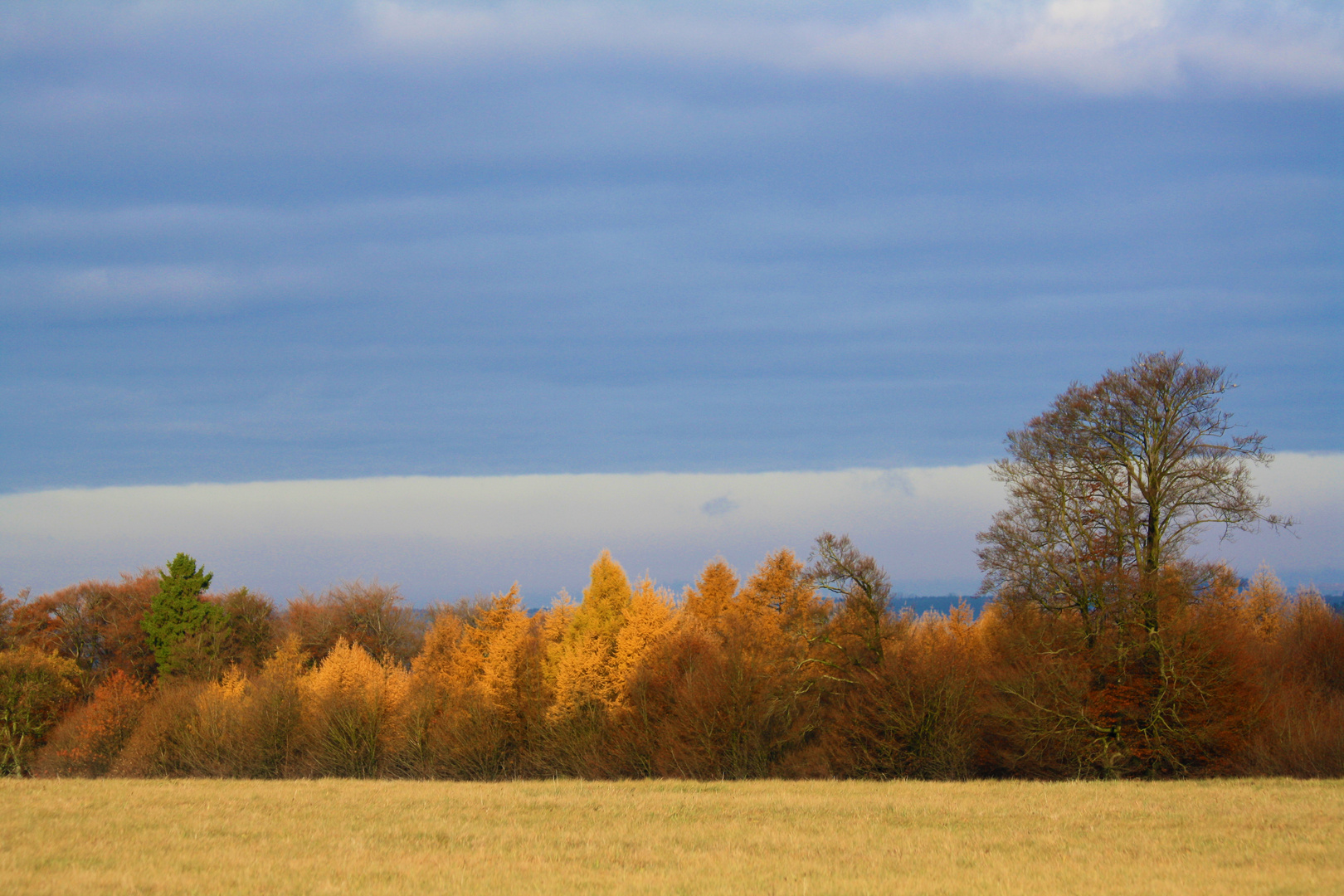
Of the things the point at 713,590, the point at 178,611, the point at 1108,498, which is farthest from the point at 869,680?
Answer: the point at 178,611

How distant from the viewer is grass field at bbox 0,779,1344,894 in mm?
15414

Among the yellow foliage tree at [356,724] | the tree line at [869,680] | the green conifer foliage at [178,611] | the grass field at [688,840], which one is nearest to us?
the grass field at [688,840]

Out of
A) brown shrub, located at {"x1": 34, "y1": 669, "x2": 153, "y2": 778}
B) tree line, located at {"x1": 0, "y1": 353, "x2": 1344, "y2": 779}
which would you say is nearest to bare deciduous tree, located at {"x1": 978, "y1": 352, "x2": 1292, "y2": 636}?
tree line, located at {"x1": 0, "y1": 353, "x2": 1344, "y2": 779}

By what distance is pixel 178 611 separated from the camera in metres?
81.2

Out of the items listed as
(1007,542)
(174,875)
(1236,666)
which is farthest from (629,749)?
(174,875)

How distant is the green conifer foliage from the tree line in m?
8.03

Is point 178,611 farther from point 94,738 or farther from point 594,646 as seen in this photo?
point 594,646

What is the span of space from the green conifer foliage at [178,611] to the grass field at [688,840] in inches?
2190

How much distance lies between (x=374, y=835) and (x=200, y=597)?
7727cm

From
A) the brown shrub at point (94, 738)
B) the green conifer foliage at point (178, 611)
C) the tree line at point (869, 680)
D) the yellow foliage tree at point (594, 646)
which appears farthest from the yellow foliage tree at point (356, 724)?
the green conifer foliage at point (178, 611)

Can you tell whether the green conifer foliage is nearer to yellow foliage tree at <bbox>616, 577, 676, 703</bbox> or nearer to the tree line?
the tree line

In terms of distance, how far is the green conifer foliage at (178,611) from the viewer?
80.5 m

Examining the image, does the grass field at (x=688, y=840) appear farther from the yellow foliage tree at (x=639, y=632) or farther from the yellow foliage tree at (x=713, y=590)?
the yellow foliage tree at (x=713, y=590)

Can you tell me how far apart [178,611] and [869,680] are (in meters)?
59.5
